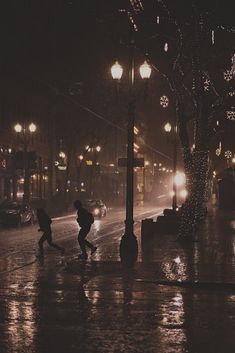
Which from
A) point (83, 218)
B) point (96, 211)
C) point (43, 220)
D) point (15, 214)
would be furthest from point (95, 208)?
point (83, 218)

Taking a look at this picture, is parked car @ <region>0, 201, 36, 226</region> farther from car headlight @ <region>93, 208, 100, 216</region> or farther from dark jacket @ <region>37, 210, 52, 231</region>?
dark jacket @ <region>37, 210, 52, 231</region>

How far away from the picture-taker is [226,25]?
2555 centimetres

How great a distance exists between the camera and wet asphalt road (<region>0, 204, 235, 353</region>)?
9125 mm

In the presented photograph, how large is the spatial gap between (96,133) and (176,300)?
56527mm

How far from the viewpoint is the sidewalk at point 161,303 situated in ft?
30.0

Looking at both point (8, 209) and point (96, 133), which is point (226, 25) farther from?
point (96, 133)

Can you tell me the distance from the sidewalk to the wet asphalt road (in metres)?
0.01

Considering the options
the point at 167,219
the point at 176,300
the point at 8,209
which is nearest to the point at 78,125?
the point at 8,209

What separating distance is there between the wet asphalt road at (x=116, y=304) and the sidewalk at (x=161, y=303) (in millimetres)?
13

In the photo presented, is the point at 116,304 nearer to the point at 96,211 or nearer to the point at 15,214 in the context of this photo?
the point at 15,214

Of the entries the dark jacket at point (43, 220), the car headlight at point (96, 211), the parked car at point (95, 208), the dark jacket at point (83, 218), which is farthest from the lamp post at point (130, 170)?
the car headlight at point (96, 211)

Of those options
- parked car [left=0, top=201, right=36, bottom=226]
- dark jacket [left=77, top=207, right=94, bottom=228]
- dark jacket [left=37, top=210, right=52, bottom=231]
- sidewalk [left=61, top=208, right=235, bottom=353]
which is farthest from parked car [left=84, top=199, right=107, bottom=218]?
dark jacket [left=77, top=207, right=94, bottom=228]

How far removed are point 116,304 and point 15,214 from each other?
2779 centimetres

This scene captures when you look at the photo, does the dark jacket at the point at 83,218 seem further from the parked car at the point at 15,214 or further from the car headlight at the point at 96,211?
the car headlight at the point at 96,211
